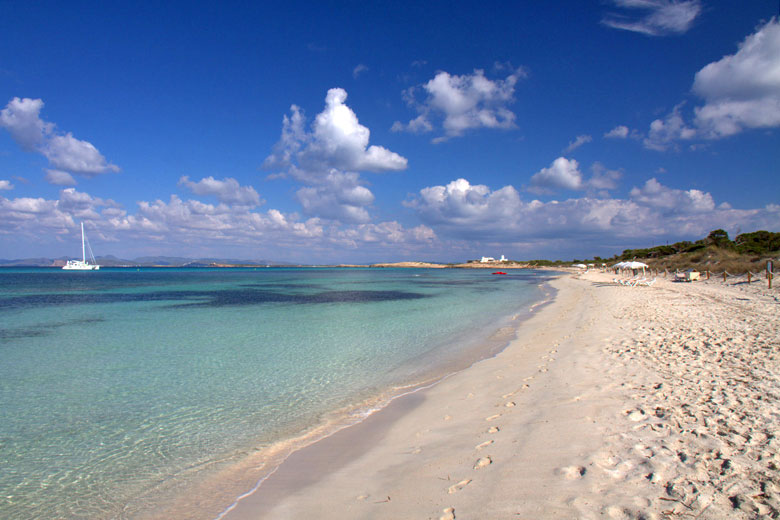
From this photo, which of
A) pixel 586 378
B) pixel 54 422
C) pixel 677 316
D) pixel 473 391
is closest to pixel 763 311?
pixel 677 316

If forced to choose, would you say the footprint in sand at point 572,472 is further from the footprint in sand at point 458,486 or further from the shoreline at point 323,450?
the shoreline at point 323,450

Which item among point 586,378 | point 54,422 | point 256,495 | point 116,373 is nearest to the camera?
point 256,495

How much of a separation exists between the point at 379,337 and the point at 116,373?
8.27m

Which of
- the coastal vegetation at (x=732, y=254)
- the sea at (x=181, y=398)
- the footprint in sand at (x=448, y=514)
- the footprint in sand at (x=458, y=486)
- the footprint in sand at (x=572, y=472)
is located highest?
the coastal vegetation at (x=732, y=254)

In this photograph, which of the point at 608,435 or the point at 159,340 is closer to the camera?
the point at 608,435

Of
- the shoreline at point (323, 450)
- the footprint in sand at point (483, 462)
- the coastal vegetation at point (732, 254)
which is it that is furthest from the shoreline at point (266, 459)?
the coastal vegetation at point (732, 254)

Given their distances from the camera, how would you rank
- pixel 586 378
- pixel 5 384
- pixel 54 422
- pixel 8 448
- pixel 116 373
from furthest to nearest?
pixel 116 373, pixel 5 384, pixel 586 378, pixel 54 422, pixel 8 448

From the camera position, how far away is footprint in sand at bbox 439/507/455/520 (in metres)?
3.49

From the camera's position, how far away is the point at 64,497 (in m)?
4.61

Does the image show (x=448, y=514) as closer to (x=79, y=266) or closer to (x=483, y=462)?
A: (x=483, y=462)

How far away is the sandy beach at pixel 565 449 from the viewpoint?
139 inches

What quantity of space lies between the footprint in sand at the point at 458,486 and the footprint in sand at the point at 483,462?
1.09 feet

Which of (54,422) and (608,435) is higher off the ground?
(608,435)

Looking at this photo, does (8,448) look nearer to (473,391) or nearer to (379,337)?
(473,391)
